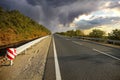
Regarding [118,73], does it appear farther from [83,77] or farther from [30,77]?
[30,77]

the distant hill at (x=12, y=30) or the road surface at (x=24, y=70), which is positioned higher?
the distant hill at (x=12, y=30)

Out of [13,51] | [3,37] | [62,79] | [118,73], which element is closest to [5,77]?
[62,79]

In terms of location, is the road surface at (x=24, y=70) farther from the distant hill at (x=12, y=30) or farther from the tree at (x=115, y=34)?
the tree at (x=115, y=34)

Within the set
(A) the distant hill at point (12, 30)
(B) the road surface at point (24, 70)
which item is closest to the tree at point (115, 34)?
(A) the distant hill at point (12, 30)

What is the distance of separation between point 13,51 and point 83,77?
481cm

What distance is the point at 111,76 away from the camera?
6.74m

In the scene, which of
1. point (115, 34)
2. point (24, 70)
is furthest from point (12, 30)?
point (24, 70)

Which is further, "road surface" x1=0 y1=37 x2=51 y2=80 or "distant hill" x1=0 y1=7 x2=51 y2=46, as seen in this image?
"distant hill" x1=0 y1=7 x2=51 y2=46

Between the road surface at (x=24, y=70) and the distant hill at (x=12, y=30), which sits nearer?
the road surface at (x=24, y=70)

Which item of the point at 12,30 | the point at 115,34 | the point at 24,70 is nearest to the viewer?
the point at 24,70

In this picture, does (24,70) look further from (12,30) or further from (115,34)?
(12,30)

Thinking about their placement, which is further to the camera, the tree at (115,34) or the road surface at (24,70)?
the tree at (115,34)

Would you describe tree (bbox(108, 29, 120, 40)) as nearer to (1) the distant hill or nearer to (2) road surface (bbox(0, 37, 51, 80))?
(1) the distant hill

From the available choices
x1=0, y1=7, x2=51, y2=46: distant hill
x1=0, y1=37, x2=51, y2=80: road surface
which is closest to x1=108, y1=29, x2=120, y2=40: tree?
x1=0, y1=7, x2=51, y2=46: distant hill
